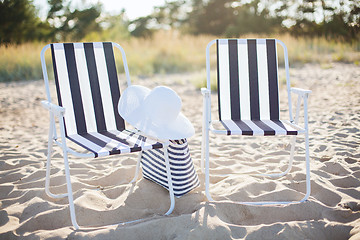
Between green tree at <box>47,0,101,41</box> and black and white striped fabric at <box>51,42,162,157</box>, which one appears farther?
green tree at <box>47,0,101,41</box>

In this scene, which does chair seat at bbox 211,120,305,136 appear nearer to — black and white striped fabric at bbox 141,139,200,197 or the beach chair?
the beach chair

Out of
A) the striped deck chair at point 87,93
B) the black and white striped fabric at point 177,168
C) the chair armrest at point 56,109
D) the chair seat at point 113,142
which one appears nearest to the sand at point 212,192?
the black and white striped fabric at point 177,168

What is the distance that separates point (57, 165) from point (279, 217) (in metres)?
1.95

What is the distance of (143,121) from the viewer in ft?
7.20

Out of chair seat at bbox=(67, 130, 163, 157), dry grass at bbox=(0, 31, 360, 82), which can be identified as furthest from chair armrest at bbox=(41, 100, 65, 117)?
dry grass at bbox=(0, 31, 360, 82)

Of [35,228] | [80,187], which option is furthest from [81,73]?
[35,228]

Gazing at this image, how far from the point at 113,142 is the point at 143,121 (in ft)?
0.83

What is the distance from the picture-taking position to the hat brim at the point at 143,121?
7.13 ft

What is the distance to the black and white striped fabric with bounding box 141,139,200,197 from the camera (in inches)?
94.2

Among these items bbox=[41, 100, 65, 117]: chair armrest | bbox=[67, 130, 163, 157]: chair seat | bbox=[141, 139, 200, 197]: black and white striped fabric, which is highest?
bbox=[41, 100, 65, 117]: chair armrest

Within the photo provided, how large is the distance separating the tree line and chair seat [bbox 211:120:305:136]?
11.0m

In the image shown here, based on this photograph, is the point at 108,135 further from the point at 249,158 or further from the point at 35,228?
the point at 249,158

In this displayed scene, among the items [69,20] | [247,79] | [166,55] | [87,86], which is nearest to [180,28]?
[69,20]

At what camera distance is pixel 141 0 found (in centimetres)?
1781
